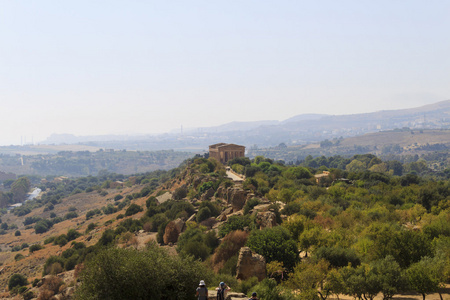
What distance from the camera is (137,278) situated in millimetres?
17094

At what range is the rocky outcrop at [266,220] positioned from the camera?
103ft

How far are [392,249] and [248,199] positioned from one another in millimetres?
20098

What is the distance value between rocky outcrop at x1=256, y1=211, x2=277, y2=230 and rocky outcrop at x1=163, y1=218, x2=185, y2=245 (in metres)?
10.2

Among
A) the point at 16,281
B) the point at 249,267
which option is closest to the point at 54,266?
the point at 16,281

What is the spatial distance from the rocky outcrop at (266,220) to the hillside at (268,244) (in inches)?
4.7

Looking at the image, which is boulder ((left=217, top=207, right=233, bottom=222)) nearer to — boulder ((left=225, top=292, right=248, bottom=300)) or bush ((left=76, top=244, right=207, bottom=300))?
bush ((left=76, top=244, right=207, bottom=300))

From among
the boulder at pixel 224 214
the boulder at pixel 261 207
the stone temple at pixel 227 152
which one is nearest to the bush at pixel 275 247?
the boulder at pixel 261 207

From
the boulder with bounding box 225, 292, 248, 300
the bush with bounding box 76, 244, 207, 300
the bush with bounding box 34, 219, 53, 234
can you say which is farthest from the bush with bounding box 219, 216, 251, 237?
the bush with bounding box 34, 219, 53, 234

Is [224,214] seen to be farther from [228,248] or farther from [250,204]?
[228,248]

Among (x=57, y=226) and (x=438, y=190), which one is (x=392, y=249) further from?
(x=57, y=226)

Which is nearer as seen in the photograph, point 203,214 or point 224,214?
point 203,214

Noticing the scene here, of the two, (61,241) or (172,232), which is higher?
(172,232)

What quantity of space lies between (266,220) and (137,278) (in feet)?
54.5

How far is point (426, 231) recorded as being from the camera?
2877cm
